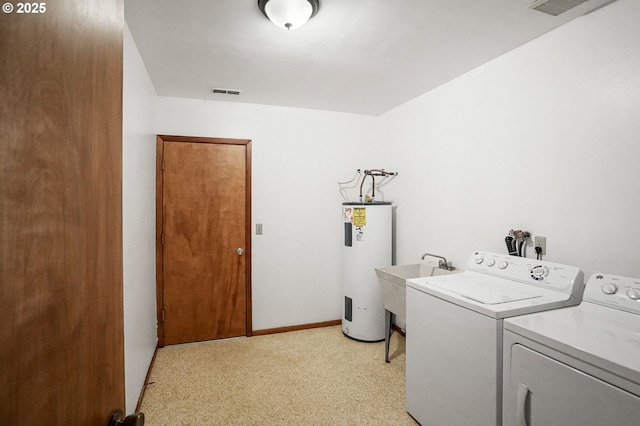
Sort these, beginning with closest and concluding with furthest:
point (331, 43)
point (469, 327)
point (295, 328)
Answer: point (469, 327) < point (331, 43) < point (295, 328)

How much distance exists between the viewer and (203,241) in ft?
10.1

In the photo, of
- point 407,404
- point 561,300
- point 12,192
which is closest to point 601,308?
point 561,300

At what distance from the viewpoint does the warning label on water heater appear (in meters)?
3.02

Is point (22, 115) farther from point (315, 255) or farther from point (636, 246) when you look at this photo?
point (315, 255)

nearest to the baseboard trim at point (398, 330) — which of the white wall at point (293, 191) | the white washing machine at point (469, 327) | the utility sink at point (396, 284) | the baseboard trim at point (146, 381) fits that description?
the utility sink at point (396, 284)

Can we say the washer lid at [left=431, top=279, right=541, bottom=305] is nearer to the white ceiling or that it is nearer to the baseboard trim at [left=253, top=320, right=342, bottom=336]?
the white ceiling

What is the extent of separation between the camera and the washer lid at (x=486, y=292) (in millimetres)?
1564

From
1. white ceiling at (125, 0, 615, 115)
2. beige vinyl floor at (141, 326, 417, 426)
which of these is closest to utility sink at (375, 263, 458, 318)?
beige vinyl floor at (141, 326, 417, 426)

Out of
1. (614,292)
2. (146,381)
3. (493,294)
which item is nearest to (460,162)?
(493,294)

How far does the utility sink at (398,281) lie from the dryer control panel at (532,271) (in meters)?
0.45

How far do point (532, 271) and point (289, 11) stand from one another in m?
2.05

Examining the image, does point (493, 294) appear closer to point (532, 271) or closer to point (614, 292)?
point (532, 271)

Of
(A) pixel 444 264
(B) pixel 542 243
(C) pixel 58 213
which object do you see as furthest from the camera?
(A) pixel 444 264

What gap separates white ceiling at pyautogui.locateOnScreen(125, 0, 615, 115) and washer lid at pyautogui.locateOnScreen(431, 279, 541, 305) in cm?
160
